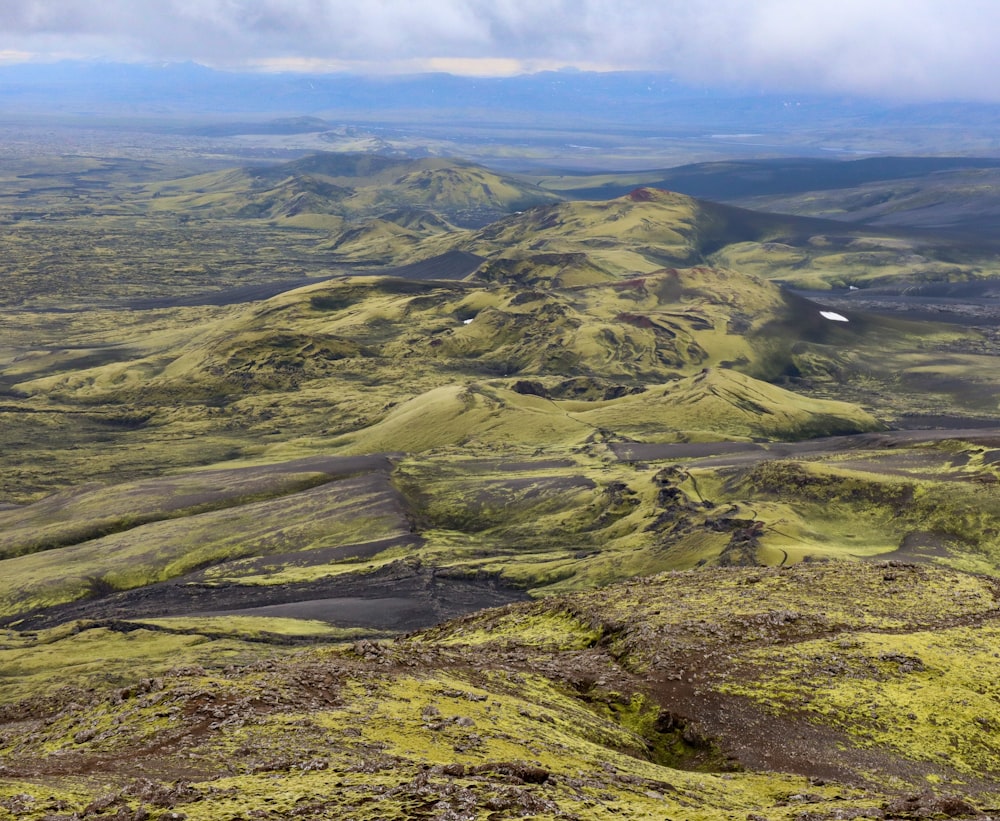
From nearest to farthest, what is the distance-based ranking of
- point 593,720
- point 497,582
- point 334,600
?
point 593,720
point 334,600
point 497,582

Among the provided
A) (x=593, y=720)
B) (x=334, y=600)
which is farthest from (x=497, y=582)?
(x=593, y=720)

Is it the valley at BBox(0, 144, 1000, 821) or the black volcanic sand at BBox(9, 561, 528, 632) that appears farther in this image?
the black volcanic sand at BBox(9, 561, 528, 632)

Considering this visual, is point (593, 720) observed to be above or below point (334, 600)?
above

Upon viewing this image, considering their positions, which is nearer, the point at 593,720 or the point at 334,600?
the point at 593,720

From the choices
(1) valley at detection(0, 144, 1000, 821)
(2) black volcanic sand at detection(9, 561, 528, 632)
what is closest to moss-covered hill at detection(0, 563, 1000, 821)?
(1) valley at detection(0, 144, 1000, 821)

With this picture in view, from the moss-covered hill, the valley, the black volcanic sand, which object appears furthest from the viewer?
the black volcanic sand

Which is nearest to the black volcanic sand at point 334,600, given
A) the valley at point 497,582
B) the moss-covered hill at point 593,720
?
the valley at point 497,582

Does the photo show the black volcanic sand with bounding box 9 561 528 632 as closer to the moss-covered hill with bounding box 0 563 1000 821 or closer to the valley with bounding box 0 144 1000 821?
the valley with bounding box 0 144 1000 821

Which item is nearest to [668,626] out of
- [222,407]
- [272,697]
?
[272,697]

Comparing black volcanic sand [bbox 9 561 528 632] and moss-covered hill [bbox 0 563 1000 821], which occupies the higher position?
moss-covered hill [bbox 0 563 1000 821]

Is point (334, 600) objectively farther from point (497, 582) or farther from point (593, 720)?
point (593, 720)
